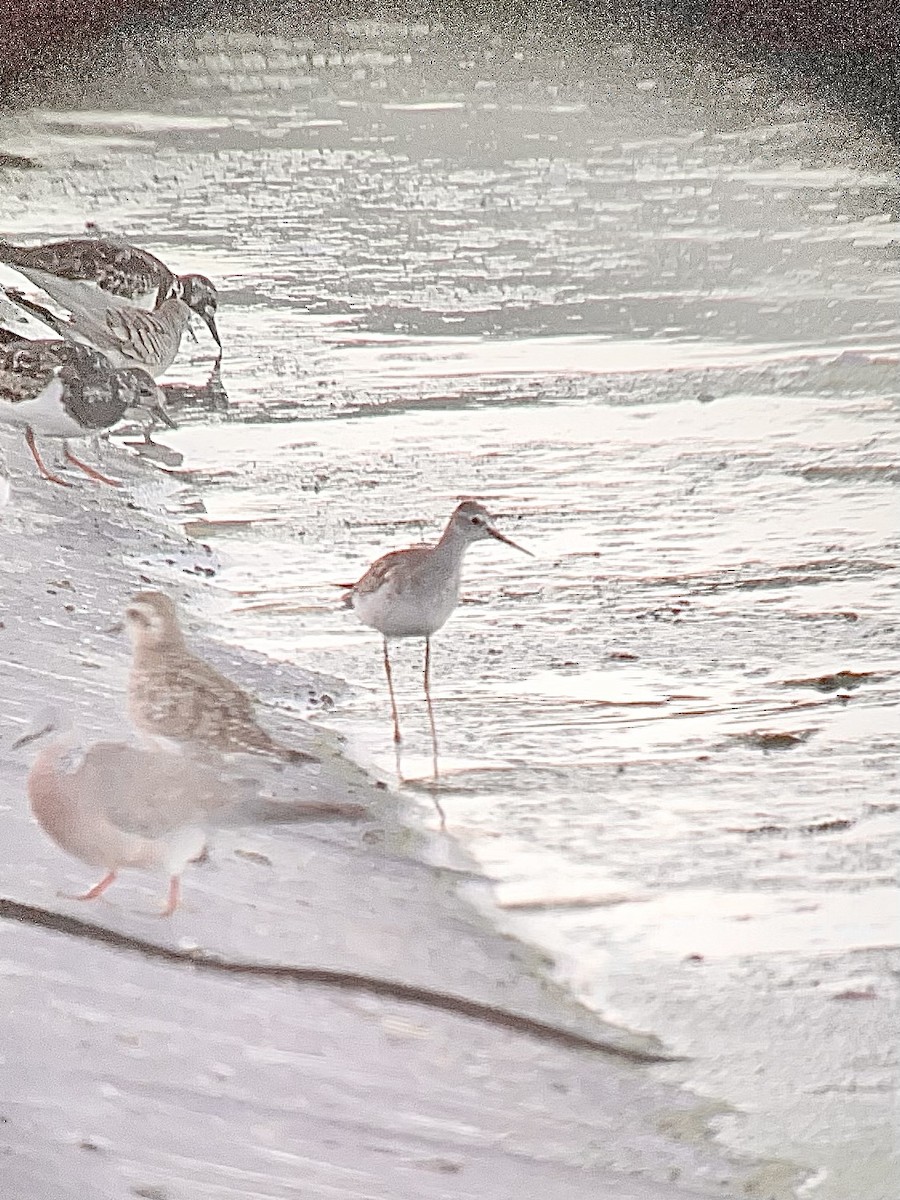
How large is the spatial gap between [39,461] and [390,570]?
0.88ft

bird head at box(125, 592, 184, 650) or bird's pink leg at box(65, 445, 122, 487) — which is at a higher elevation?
bird's pink leg at box(65, 445, 122, 487)

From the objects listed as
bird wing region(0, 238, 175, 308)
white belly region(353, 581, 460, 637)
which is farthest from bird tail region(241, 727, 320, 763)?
bird wing region(0, 238, 175, 308)

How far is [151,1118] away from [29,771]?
0.84 ft

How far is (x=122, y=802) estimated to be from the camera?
0.97 m

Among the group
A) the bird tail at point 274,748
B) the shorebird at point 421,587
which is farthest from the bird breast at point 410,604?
the bird tail at point 274,748

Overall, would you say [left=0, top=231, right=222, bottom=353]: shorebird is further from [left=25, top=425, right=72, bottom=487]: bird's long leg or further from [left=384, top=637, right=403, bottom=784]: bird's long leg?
[left=384, top=637, right=403, bottom=784]: bird's long leg

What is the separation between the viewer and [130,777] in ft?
3.19

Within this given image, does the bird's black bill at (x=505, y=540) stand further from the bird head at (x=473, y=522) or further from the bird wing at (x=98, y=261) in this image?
the bird wing at (x=98, y=261)

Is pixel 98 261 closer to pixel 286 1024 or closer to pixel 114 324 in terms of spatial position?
pixel 114 324

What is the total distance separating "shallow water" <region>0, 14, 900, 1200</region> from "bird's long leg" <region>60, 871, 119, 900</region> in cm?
20

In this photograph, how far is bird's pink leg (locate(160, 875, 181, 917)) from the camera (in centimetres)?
96

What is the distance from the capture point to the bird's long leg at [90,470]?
0.98 metres

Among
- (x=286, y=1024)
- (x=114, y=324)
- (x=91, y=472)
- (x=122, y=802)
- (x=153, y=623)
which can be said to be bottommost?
(x=286, y=1024)

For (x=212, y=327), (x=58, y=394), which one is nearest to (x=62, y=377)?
(x=58, y=394)
